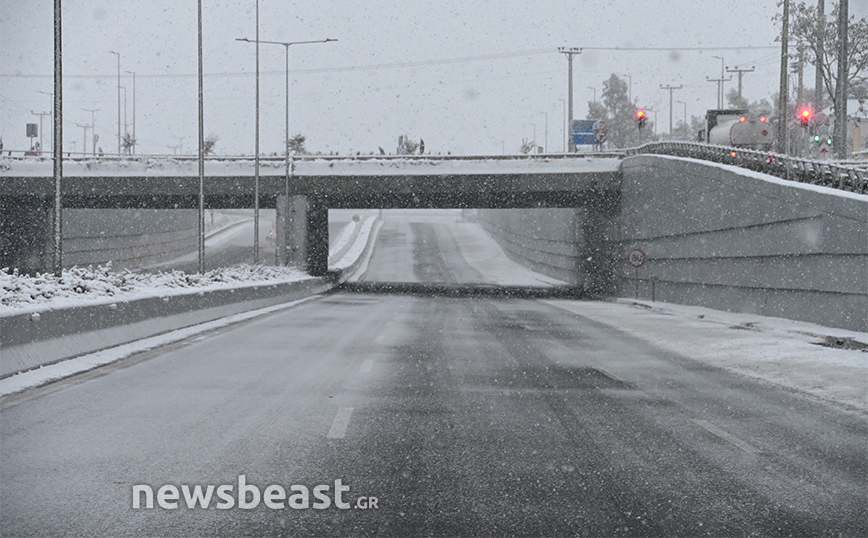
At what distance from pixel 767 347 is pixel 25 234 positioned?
169 feet

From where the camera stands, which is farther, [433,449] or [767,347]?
[767,347]

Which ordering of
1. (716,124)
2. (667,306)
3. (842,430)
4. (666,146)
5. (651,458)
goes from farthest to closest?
(716,124) → (666,146) → (667,306) → (842,430) → (651,458)

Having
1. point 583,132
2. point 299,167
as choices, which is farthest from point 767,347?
point 583,132

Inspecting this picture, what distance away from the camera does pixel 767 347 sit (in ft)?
61.7

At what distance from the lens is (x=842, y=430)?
9734mm

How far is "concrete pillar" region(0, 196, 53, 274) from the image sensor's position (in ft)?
188

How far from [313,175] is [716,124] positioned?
22.3 m

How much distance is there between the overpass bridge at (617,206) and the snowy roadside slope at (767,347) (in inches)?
41.4

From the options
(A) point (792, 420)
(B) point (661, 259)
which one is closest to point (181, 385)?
(A) point (792, 420)

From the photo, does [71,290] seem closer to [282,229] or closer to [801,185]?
[801,185]

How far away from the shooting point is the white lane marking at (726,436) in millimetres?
8578

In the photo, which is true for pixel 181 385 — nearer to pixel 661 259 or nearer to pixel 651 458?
pixel 651 458

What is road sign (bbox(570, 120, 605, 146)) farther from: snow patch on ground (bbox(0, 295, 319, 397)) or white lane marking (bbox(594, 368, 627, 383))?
white lane marking (bbox(594, 368, 627, 383))

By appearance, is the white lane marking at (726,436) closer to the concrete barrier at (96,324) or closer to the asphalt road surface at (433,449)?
the asphalt road surface at (433,449)
